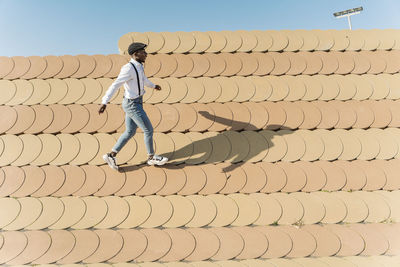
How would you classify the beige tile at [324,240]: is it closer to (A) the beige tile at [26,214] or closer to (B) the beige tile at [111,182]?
(B) the beige tile at [111,182]

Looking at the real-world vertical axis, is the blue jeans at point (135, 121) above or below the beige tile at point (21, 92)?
below

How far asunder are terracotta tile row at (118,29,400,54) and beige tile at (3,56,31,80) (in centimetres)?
161

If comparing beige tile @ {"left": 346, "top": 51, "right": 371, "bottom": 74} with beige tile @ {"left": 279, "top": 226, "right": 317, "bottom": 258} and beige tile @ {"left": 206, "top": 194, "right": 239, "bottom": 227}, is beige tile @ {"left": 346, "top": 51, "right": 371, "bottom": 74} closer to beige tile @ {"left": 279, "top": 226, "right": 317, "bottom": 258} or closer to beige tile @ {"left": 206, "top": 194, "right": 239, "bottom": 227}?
beige tile @ {"left": 279, "top": 226, "right": 317, "bottom": 258}

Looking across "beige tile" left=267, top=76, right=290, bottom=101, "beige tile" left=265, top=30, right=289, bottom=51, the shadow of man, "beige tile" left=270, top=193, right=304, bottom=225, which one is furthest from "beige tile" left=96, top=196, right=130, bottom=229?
"beige tile" left=265, top=30, right=289, bottom=51

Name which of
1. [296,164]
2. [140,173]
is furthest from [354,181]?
[140,173]

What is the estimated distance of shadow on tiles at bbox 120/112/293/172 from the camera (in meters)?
3.66

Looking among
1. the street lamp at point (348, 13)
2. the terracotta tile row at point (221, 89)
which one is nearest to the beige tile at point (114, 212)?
the terracotta tile row at point (221, 89)

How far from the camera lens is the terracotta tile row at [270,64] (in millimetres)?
4379

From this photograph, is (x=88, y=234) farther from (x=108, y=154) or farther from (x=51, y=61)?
(x=51, y=61)

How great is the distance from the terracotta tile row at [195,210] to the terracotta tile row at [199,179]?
10 centimetres

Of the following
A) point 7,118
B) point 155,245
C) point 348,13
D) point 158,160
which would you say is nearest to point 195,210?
point 155,245

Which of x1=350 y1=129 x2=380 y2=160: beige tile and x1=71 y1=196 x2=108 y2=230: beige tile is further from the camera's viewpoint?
x1=350 y1=129 x2=380 y2=160: beige tile

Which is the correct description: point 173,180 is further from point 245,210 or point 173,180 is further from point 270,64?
point 270,64

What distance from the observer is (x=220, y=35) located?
187 inches
